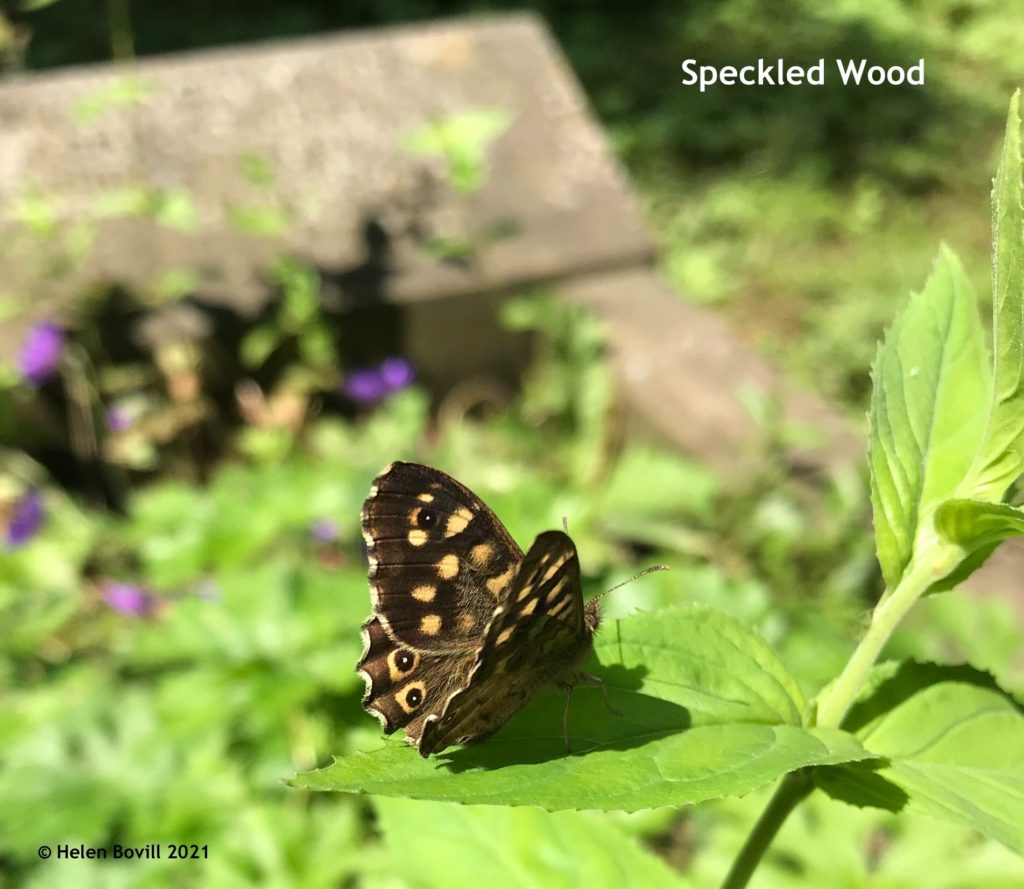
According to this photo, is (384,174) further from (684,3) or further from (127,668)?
(684,3)

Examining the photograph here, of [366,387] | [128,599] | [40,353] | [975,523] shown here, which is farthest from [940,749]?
[40,353]

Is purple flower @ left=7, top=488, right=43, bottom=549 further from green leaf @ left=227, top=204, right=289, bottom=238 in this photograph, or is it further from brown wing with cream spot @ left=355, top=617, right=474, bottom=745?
brown wing with cream spot @ left=355, top=617, right=474, bottom=745

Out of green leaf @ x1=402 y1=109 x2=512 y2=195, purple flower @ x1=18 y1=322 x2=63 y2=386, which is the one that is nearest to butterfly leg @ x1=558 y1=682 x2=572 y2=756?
purple flower @ x1=18 y1=322 x2=63 y2=386

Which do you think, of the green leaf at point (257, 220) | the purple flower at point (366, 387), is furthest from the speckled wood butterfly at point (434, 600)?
the green leaf at point (257, 220)

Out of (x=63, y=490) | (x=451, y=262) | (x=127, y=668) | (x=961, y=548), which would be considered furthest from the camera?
(x=451, y=262)

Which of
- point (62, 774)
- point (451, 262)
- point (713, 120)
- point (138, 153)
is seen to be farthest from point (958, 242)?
point (62, 774)

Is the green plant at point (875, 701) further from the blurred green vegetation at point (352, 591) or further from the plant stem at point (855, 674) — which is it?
the blurred green vegetation at point (352, 591)
